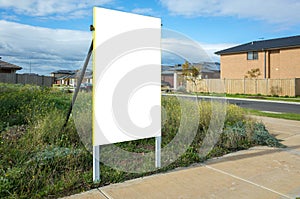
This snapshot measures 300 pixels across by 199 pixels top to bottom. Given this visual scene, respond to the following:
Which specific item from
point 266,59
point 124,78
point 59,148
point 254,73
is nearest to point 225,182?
point 124,78

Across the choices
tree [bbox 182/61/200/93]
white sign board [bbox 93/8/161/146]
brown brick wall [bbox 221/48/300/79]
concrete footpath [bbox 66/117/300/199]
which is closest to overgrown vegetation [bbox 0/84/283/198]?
concrete footpath [bbox 66/117/300/199]

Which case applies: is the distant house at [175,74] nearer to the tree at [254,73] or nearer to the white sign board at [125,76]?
the white sign board at [125,76]

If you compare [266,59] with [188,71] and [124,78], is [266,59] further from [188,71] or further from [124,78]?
[124,78]

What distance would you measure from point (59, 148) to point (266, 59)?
29.5 m

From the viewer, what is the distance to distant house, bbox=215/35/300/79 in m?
27.0

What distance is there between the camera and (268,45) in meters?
29.8

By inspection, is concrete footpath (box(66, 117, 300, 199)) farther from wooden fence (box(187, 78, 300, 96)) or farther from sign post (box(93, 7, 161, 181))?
wooden fence (box(187, 78, 300, 96))

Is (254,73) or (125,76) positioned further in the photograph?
(254,73)

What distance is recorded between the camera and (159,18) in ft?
13.2

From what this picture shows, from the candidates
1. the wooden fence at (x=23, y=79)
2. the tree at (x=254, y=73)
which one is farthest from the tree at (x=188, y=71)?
the wooden fence at (x=23, y=79)

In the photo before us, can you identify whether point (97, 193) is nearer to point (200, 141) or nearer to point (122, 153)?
point (122, 153)

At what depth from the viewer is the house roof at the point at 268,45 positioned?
27.5 metres

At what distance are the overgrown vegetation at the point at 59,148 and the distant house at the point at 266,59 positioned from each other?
24134 mm

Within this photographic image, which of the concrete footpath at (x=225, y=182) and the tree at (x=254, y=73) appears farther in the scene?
the tree at (x=254, y=73)
